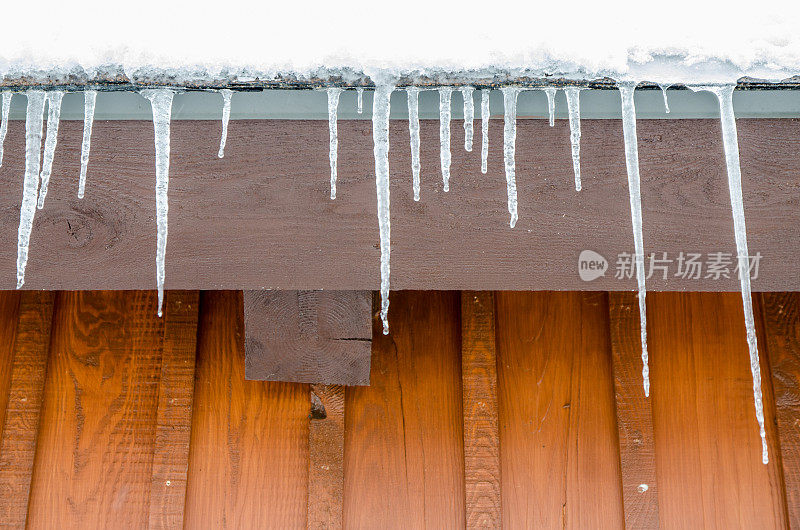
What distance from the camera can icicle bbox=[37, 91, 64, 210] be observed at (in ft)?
4.09

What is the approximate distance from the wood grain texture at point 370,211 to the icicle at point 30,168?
25 millimetres

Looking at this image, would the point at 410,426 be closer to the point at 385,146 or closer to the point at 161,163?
the point at 385,146

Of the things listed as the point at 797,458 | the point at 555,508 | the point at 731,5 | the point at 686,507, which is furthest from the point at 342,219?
the point at 797,458

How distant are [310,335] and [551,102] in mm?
881

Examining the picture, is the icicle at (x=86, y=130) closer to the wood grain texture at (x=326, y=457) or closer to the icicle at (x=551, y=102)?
the wood grain texture at (x=326, y=457)

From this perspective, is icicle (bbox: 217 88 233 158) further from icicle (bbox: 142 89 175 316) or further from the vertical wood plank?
the vertical wood plank

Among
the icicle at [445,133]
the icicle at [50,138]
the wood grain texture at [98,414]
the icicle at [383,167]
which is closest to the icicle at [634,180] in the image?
the icicle at [445,133]

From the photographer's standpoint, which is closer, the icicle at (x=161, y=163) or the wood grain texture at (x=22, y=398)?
the icicle at (x=161, y=163)

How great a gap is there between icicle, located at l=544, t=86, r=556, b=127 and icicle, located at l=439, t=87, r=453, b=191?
22 cm

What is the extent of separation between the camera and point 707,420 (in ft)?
5.93

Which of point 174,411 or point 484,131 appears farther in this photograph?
point 174,411

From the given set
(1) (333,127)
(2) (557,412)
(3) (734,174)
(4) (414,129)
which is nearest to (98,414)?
(1) (333,127)

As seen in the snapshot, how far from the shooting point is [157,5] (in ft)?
4.26

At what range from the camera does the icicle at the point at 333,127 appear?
1241 mm
